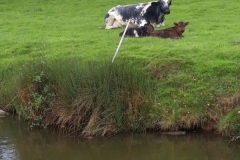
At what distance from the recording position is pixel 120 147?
37.0 feet

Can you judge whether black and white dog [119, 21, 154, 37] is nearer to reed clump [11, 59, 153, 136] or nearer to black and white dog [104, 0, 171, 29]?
black and white dog [104, 0, 171, 29]

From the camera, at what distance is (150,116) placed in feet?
39.3

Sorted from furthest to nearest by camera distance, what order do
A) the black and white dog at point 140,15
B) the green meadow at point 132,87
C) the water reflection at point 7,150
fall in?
the black and white dog at point 140,15
the green meadow at point 132,87
the water reflection at point 7,150

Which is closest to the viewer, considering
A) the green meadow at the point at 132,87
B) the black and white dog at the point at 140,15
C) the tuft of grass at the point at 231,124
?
the tuft of grass at the point at 231,124

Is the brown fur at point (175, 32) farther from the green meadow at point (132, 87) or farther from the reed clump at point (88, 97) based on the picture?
the reed clump at point (88, 97)

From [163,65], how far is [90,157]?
11.8 ft

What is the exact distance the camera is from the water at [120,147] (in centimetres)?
1077

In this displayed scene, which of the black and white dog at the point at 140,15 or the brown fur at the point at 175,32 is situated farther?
the black and white dog at the point at 140,15

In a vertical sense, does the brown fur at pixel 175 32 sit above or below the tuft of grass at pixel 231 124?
above

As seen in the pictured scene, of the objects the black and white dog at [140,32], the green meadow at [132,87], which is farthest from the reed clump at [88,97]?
the black and white dog at [140,32]

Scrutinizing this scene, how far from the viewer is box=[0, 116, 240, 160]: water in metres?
10.8

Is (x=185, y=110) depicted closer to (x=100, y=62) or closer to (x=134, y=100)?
(x=134, y=100)

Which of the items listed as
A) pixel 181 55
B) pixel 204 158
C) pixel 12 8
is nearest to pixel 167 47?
pixel 181 55

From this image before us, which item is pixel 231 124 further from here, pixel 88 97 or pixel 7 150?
pixel 7 150
